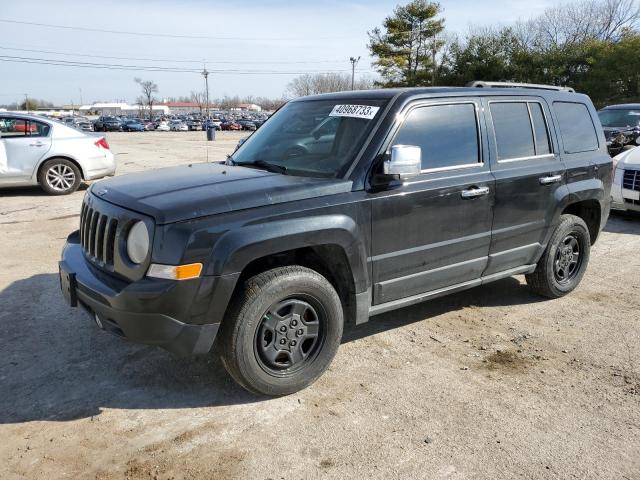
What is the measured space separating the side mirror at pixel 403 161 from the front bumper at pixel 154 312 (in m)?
1.39

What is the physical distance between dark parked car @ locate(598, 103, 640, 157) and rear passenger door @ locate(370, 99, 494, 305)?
976 centimetres

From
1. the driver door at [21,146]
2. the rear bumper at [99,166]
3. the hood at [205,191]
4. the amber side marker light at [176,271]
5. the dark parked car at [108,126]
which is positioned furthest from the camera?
the dark parked car at [108,126]

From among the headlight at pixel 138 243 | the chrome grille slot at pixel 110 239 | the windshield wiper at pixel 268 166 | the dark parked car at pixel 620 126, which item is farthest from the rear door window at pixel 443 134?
the dark parked car at pixel 620 126

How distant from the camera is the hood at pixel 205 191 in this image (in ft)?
9.86

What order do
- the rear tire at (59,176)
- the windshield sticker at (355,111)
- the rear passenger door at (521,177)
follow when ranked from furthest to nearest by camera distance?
the rear tire at (59,176) → the rear passenger door at (521,177) → the windshield sticker at (355,111)

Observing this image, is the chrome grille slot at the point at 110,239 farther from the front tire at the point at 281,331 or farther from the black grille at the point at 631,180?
the black grille at the point at 631,180

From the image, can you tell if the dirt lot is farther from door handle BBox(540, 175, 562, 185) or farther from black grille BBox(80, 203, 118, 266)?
door handle BBox(540, 175, 562, 185)

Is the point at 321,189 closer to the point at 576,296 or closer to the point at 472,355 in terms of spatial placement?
the point at 472,355

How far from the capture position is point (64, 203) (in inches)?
371

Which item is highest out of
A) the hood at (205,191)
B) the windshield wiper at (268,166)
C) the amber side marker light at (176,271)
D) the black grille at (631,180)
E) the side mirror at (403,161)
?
the side mirror at (403,161)

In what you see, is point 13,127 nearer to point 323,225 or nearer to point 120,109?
point 323,225

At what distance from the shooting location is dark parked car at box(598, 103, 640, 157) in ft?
40.8

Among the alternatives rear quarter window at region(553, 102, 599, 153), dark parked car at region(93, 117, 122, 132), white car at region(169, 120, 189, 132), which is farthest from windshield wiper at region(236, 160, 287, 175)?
white car at region(169, 120, 189, 132)

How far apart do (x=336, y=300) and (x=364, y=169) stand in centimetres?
87
